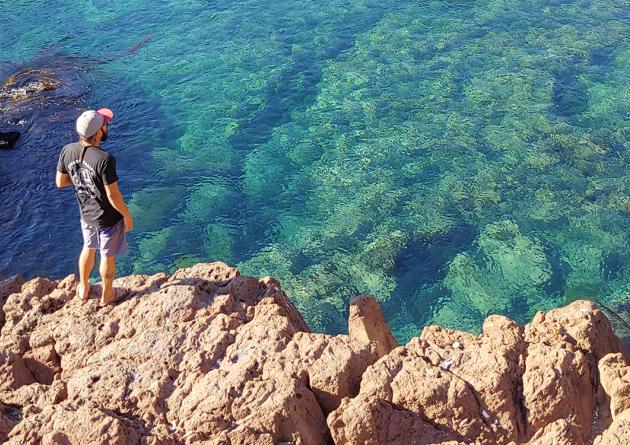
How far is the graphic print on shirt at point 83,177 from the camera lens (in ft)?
21.2

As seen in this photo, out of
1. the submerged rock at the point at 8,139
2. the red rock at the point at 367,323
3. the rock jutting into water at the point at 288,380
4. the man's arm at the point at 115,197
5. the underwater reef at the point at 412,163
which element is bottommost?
the underwater reef at the point at 412,163

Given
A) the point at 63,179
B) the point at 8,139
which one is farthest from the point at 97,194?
the point at 8,139

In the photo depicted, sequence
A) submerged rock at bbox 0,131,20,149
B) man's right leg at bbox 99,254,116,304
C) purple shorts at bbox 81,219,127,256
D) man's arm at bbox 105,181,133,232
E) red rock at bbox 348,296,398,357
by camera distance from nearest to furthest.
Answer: man's arm at bbox 105,181,133,232 → red rock at bbox 348,296,398,357 → man's right leg at bbox 99,254,116,304 → purple shorts at bbox 81,219,127,256 → submerged rock at bbox 0,131,20,149

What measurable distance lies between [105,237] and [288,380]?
2669 millimetres

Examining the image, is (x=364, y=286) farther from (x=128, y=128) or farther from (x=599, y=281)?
(x=128, y=128)

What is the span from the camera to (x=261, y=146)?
551 inches

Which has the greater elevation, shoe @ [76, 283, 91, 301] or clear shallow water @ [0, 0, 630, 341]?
shoe @ [76, 283, 91, 301]

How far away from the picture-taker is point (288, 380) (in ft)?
18.3

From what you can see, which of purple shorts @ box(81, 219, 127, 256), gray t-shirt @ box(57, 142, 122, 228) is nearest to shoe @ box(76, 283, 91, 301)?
purple shorts @ box(81, 219, 127, 256)

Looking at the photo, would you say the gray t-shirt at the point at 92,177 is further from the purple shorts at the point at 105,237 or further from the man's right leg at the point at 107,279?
the man's right leg at the point at 107,279

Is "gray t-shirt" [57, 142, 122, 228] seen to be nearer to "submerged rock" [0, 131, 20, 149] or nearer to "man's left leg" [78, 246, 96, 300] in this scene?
"man's left leg" [78, 246, 96, 300]

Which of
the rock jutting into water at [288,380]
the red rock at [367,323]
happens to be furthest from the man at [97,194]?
the red rock at [367,323]

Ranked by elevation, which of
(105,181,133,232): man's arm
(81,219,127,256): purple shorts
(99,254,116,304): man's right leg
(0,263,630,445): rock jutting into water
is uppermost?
(105,181,133,232): man's arm

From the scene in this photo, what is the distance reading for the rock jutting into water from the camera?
17.3 feet
